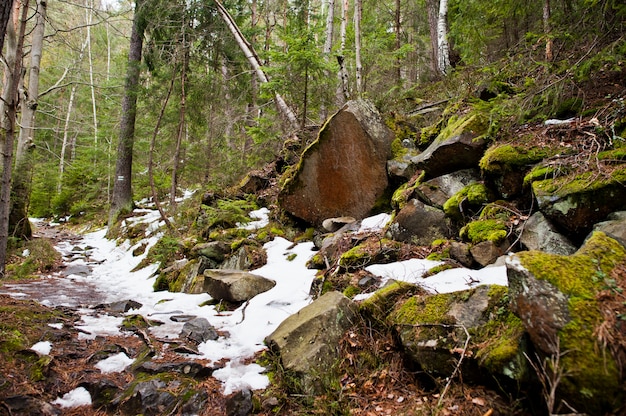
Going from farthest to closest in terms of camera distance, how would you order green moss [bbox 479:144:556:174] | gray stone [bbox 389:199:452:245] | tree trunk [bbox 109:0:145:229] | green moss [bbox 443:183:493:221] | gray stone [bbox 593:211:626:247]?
1. tree trunk [bbox 109:0:145:229]
2. gray stone [bbox 389:199:452:245]
3. green moss [bbox 443:183:493:221]
4. green moss [bbox 479:144:556:174]
5. gray stone [bbox 593:211:626:247]

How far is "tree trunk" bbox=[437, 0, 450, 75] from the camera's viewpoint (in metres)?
10.8

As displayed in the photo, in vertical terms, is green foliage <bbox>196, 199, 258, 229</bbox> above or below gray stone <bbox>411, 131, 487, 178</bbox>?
below

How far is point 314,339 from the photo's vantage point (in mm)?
3402

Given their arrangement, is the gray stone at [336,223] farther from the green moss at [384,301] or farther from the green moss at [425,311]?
the green moss at [425,311]

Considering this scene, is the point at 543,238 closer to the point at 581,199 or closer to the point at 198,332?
the point at 581,199

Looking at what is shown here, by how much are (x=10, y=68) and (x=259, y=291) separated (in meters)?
6.10

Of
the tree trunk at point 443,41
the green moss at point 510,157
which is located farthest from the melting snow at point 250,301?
the tree trunk at point 443,41

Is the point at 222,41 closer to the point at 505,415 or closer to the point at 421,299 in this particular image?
the point at 421,299

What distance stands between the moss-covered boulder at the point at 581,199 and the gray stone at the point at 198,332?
436cm

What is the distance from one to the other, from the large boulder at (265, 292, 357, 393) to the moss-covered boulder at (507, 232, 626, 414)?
1.72 m

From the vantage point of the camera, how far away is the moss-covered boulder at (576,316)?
1792 mm

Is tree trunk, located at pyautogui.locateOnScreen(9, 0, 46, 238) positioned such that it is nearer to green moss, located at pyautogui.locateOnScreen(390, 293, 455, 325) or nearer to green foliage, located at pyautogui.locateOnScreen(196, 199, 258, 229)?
green foliage, located at pyautogui.locateOnScreen(196, 199, 258, 229)

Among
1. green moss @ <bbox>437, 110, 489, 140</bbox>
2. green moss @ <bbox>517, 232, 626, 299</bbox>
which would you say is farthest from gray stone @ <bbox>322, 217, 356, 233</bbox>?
green moss @ <bbox>517, 232, 626, 299</bbox>

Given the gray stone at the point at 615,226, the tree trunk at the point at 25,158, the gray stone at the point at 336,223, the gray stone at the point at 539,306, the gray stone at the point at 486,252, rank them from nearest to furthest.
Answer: the gray stone at the point at 539,306, the gray stone at the point at 615,226, the gray stone at the point at 486,252, the gray stone at the point at 336,223, the tree trunk at the point at 25,158
